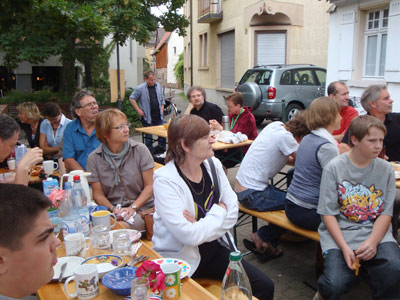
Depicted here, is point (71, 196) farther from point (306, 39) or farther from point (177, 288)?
point (306, 39)

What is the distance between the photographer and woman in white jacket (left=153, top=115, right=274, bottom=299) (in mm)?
2240

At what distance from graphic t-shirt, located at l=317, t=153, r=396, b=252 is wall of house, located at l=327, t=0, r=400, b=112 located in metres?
6.66

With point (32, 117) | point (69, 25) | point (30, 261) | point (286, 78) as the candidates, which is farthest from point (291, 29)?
point (30, 261)

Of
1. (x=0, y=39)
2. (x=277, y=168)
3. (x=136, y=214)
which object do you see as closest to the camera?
(x=136, y=214)

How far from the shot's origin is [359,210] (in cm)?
268

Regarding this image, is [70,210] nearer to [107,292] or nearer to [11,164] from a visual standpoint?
[107,292]

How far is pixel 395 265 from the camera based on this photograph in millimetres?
2490

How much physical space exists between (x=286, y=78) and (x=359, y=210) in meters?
9.85

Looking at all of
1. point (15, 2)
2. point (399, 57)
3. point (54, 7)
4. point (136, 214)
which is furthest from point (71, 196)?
point (399, 57)

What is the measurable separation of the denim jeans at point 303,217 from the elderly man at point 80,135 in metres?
2.23

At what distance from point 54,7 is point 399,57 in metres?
7.17

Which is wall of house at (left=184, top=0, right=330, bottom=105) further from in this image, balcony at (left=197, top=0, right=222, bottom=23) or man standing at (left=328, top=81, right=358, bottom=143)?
man standing at (left=328, top=81, right=358, bottom=143)

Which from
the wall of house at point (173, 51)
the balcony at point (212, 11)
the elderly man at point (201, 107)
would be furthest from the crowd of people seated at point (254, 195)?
the wall of house at point (173, 51)

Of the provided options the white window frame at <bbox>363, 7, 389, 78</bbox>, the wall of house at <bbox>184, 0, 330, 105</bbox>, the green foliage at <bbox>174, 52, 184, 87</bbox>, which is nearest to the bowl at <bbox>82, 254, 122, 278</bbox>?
the white window frame at <bbox>363, 7, 389, 78</bbox>
